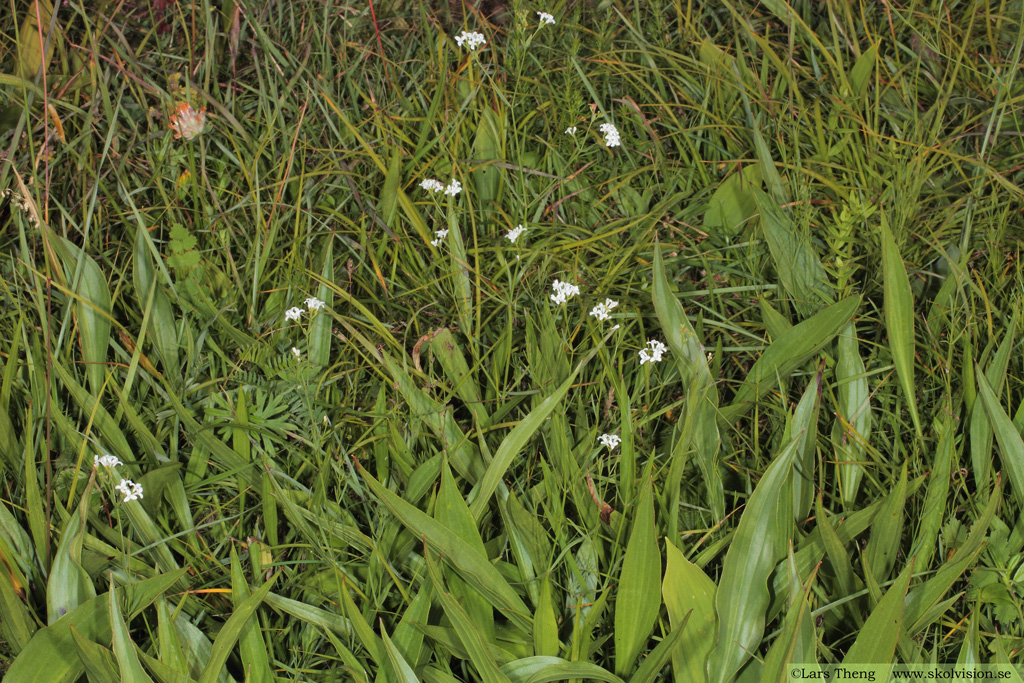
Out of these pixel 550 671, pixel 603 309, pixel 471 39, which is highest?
pixel 471 39

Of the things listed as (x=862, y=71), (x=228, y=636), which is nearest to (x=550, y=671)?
(x=228, y=636)

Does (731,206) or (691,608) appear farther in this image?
(731,206)

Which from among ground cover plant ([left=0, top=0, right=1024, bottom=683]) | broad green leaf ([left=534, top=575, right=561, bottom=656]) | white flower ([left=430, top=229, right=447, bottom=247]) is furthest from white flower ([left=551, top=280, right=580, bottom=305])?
broad green leaf ([left=534, top=575, right=561, bottom=656])

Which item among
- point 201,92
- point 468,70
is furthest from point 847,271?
point 201,92

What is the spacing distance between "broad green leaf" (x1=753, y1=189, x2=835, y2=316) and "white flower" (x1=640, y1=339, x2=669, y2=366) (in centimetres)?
33

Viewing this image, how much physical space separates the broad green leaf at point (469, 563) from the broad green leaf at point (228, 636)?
233 mm

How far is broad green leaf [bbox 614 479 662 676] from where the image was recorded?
1105 mm

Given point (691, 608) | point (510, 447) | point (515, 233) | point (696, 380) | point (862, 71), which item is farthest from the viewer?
point (862, 71)

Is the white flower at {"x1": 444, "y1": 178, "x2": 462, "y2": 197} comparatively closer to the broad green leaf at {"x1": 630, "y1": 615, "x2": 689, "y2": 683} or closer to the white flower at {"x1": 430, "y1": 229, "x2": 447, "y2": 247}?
the white flower at {"x1": 430, "y1": 229, "x2": 447, "y2": 247}

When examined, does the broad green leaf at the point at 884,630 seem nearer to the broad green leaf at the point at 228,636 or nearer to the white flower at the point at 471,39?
the broad green leaf at the point at 228,636

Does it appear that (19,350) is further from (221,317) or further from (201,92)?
(201,92)

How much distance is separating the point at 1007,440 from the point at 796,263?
20.5 inches

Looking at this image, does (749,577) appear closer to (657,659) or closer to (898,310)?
(657,659)

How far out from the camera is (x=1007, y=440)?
1282 millimetres
